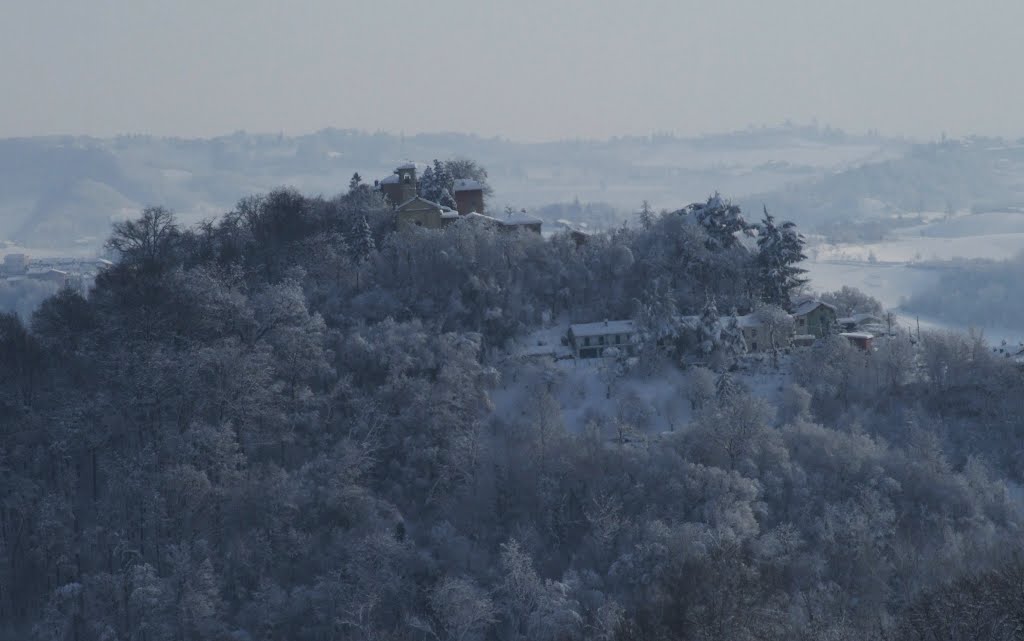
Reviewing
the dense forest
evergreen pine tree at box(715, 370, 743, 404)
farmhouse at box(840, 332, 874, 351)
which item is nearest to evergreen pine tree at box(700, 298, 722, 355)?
the dense forest

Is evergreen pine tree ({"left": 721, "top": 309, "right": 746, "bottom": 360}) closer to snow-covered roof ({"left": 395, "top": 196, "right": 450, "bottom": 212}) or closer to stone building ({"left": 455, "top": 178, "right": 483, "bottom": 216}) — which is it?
snow-covered roof ({"left": 395, "top": 196, "right": 450, "bottom": 212})

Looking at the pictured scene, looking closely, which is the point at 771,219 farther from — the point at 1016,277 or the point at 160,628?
the point at 1016,277

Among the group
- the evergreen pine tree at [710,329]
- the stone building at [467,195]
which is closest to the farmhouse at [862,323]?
the evergreen pine tree at [710,329]

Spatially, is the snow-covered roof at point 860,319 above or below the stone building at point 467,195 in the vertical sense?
below

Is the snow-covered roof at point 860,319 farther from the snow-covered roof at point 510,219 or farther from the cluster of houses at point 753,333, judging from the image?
the snow-covered roof at point 510,219

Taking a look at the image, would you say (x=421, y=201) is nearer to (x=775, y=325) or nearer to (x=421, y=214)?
(x=421, y=214)

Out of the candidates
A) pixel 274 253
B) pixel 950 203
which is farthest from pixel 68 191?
pixel 274 253
